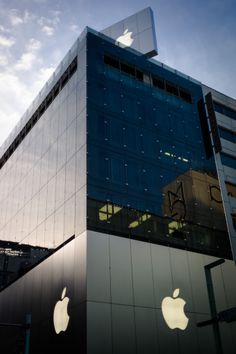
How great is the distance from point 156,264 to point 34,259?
397 inches

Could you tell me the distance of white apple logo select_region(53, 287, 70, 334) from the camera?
21.8 meters

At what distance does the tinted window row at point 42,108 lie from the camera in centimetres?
3336

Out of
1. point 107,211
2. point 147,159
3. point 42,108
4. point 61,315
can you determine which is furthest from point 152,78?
point 61,315

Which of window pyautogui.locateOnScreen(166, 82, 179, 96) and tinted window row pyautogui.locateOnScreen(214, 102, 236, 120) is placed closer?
window pyautogui.locateOnScreen(166, 82, 179, 96)

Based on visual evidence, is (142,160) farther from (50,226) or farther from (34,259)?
(34,259)

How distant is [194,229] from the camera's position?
28422mm

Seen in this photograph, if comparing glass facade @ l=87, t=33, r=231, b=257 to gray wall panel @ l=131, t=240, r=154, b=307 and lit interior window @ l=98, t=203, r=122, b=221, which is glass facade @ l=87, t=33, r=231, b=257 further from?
gray wall panel @ l=131, t=240, r=154, b=307

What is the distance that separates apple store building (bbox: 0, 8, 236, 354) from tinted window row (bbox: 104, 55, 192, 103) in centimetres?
12

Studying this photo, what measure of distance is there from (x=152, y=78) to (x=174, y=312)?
20587 mm

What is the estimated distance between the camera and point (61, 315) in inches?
881

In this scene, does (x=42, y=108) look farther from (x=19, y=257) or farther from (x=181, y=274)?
(x=181, y=274)

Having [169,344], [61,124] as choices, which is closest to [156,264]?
[169,344]

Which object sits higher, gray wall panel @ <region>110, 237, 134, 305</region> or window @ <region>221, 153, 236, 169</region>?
window @ <region>221, 153, 236, 169</region>

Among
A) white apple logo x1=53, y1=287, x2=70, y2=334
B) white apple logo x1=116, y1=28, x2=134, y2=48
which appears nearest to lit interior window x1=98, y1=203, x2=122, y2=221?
white apple logo x1=53, y1=287, x2=70, y2=334
